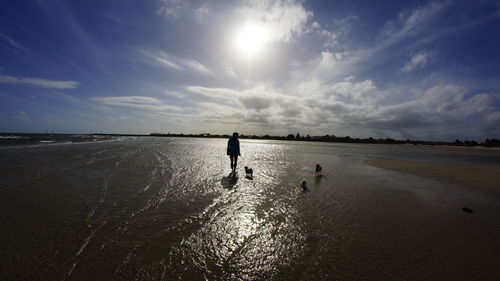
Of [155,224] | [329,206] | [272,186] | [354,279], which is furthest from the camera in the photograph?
[272,186]

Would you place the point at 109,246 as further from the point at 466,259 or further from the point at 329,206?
the point at 466,259

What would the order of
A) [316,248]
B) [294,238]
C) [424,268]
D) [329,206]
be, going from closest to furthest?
[424,268] < [316,248] < [294,238] < [329,206]

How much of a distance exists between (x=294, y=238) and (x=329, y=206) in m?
3.05

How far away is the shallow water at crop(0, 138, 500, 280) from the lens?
4020 millimetres

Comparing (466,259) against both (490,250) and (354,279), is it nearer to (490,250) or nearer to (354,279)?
(490,250)

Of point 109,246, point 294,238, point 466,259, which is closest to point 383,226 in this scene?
point 466,259

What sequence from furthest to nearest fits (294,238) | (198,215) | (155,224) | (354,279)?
(198,215) < (155,224) < (294,238) < (354,279)

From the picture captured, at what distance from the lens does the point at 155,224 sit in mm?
5953

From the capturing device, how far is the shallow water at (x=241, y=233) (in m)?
→ 4.02

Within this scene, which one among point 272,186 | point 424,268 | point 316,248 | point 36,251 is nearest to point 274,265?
point 316,248

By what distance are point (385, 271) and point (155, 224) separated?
18.5 ft

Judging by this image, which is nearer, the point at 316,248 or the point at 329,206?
the point at 316,248

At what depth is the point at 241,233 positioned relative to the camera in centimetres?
557

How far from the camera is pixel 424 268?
13.6ft
